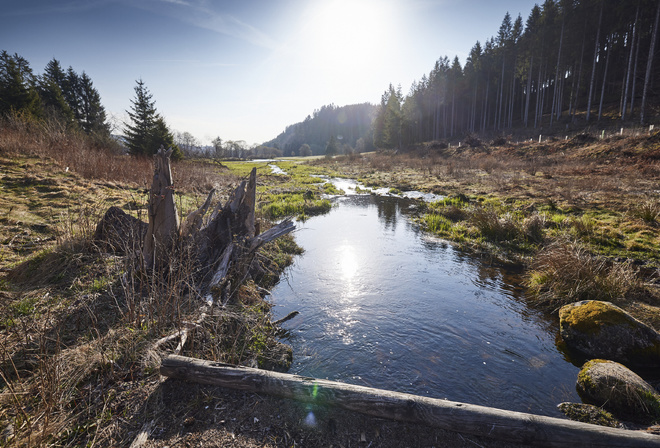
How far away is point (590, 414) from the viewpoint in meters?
3.86

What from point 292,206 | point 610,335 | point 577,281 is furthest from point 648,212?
point 292,206

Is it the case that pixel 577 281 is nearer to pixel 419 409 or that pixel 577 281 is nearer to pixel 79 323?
pixel 419 409

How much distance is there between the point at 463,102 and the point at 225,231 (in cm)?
7226

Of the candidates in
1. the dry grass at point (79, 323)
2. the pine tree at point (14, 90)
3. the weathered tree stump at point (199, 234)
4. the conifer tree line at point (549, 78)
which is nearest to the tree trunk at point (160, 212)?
the weathered tree stump at point (199, 234)

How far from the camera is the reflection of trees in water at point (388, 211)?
48.7 feet

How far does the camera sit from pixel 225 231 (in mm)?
7617

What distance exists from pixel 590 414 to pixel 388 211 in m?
14.1

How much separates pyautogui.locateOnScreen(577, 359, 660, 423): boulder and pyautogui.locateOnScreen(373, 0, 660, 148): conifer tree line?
37932 millimetres

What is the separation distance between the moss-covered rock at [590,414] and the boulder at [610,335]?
154 cm

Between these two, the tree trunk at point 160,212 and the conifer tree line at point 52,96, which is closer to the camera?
the tree trunk at point 160,212

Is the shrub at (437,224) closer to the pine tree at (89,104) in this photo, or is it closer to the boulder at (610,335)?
the boulder at (610,335)

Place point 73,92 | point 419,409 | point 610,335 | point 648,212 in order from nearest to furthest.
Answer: point 419,409 → point 610,335 → point 648,212 → point 73,92

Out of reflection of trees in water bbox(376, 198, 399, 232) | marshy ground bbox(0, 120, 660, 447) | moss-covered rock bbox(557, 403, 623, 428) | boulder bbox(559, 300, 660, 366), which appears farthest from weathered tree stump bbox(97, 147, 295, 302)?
reflection of trees in water bbox(376, 198, 399, 232)

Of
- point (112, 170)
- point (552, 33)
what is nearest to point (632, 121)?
point (552, 33)
